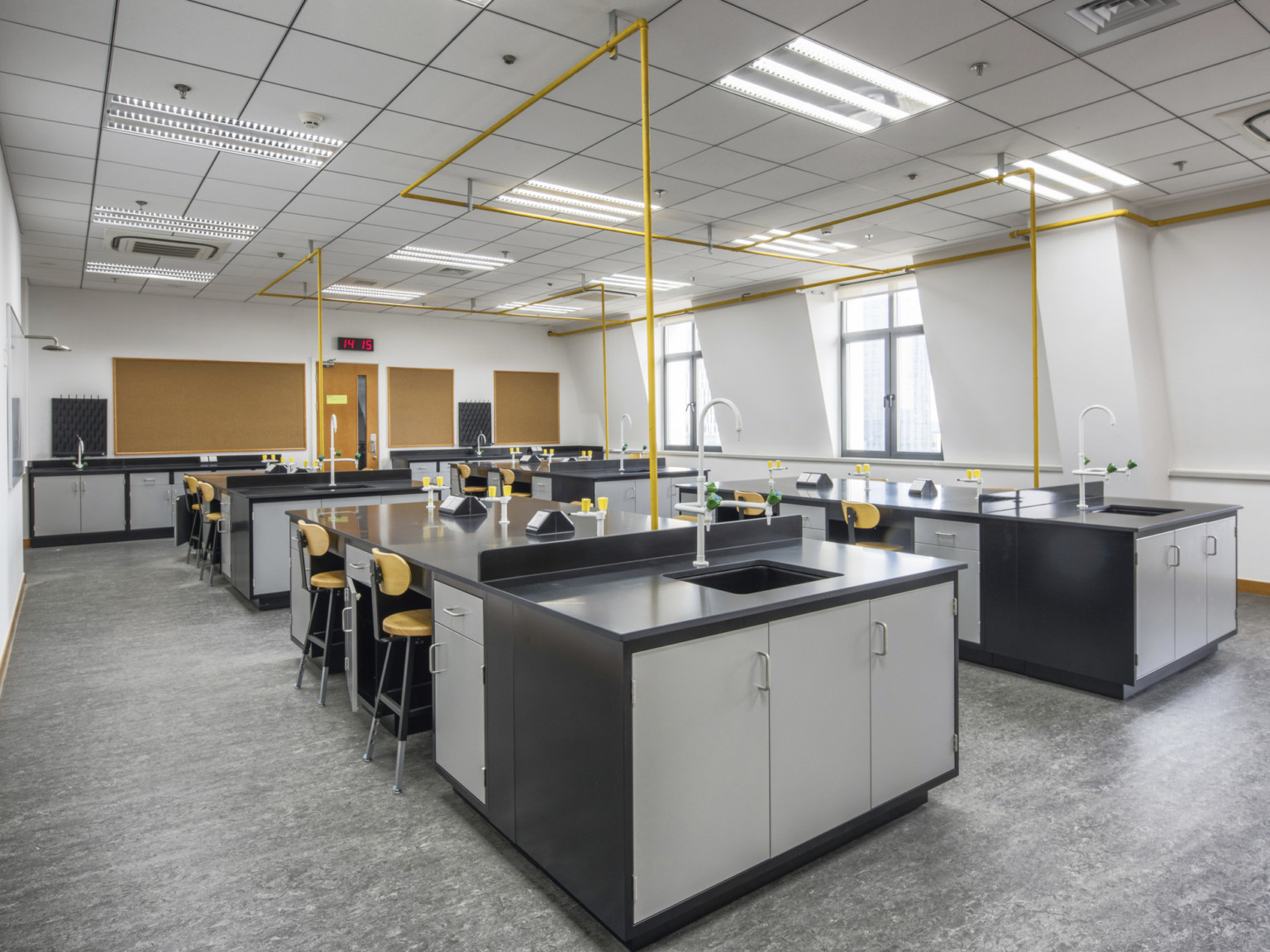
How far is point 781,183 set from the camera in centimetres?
568

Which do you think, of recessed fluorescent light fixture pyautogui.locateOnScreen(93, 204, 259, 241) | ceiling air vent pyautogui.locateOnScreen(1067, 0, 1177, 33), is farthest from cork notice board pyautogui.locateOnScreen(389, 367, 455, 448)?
ceiling air vent pyautogui.locateOnScreen(1067, 0, 1177, 33)

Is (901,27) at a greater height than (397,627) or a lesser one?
greater

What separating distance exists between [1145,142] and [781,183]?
2.36 m

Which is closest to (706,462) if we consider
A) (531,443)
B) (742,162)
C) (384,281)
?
(531,443)

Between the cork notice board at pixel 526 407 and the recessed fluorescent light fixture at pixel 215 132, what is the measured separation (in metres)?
7.79

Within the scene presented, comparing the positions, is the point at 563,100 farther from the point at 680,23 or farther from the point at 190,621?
the point at 190,621

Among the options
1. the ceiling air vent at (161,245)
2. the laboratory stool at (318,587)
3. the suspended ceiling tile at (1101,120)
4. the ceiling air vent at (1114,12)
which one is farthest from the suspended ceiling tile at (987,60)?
the ceiling air vent at (161,245)

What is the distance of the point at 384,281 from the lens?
9297mm

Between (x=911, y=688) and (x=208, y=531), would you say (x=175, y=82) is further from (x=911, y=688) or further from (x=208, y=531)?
(x=911, y=688)

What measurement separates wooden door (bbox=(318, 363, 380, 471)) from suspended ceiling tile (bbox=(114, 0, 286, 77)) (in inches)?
314

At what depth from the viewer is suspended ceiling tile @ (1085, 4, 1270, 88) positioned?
3439mm

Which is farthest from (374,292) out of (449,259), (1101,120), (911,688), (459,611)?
(911,688)

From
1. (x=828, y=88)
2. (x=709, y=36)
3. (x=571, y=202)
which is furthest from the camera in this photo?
(x=571, y=202)

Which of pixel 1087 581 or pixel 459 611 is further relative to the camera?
pixel 1087 581
